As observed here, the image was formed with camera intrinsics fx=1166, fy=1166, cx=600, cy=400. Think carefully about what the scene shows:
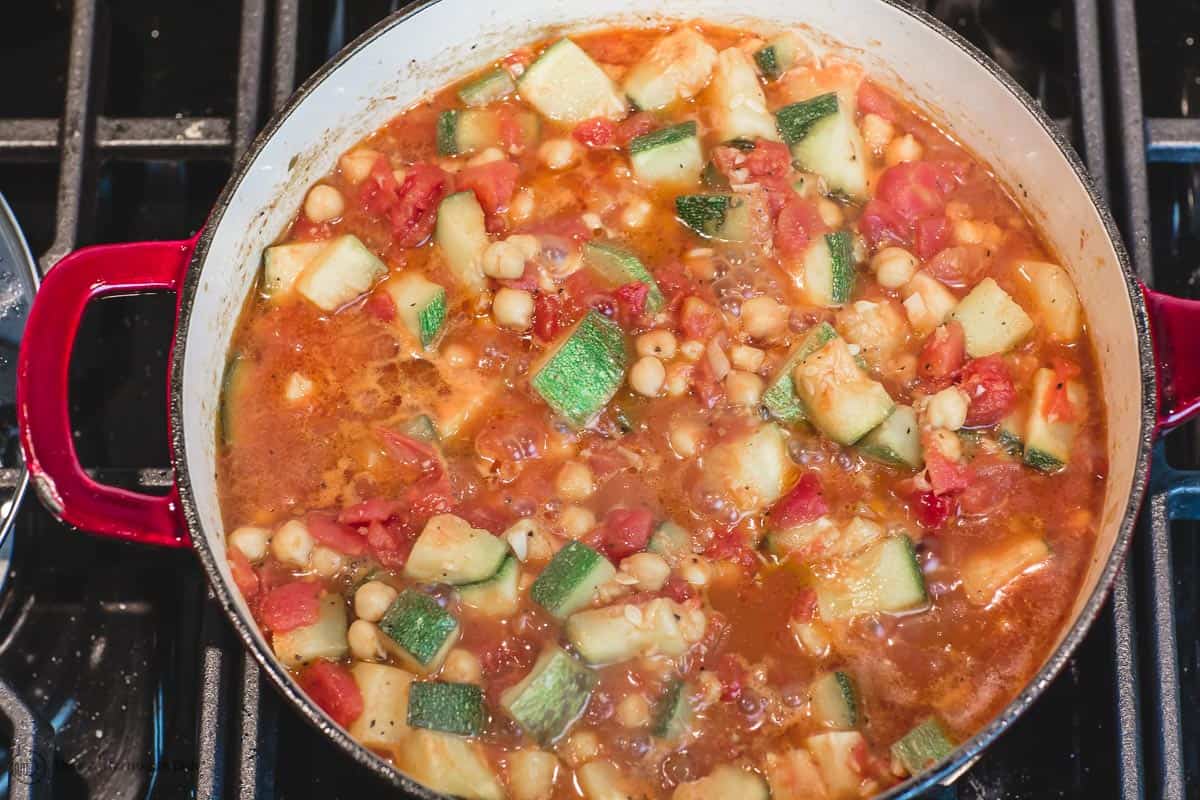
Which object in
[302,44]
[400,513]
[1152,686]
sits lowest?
[1152,686]

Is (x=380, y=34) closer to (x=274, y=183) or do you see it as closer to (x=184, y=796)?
(x=274, y=183)

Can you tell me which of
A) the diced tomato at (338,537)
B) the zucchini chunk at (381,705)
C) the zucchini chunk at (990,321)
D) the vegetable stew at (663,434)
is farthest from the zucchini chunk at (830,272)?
the zucchini chunk at (381,705)

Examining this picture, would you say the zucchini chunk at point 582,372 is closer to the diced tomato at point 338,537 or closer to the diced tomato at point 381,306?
the diced tomato at point 381,306

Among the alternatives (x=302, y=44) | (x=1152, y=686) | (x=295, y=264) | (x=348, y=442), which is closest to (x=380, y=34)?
(x=302, y=44)

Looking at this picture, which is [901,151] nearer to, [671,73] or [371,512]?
[671,73]

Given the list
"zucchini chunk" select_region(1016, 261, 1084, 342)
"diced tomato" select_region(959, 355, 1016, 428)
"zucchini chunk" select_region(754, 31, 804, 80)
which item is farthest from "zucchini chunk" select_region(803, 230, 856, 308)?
"zucchini chunk" select_region(754, 31, 804, 80)

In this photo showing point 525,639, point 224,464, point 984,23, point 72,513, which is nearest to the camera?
point 72,513

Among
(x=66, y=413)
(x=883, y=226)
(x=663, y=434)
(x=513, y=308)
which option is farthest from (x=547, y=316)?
(x=66, y=413)

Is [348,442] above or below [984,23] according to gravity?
below
